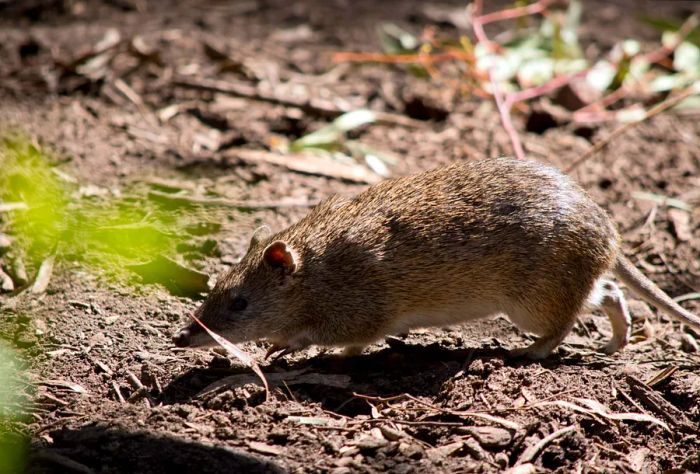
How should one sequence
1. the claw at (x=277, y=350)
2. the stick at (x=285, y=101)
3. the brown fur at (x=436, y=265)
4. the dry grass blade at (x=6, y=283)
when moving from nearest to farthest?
the brown fur at (x=436, y=265), the claw at (x=277, y=350), the dry grass blade at (x=6, y=283), the stick at (x=285, y=101)

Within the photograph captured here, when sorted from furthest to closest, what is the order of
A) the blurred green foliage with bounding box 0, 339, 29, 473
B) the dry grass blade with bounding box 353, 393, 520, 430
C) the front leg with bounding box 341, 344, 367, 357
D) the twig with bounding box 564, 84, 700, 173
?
the twig with bounding box 564, 84, 700, 173, the front leg with bounding box 341, 344, 367, 357, the dry grass blade with bounding box 353, 393, 520, 430, the blurred green foliage with bounding box 0, 339, 29, 473

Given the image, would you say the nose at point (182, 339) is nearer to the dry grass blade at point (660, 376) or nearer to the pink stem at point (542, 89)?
the dry grass blade at point (660, 376)

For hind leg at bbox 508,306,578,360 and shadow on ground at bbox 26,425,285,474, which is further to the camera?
hind leg at bbox 508,306,578,360

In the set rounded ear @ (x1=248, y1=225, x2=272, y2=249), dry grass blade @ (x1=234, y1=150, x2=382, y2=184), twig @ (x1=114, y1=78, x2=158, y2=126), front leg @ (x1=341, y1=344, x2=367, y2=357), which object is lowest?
front leg @ (x1=341, y1=344, x2=367, y2=357)

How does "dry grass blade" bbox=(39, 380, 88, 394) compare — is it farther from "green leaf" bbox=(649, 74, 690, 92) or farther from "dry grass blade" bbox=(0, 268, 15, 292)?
"green leaf" bbox=(649, 74, 690, 92)

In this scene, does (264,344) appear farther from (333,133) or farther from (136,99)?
(136,99)

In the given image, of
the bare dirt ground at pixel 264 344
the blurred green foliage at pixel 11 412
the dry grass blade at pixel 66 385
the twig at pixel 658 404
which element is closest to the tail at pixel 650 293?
the bare dirt ground at pixel 264 344

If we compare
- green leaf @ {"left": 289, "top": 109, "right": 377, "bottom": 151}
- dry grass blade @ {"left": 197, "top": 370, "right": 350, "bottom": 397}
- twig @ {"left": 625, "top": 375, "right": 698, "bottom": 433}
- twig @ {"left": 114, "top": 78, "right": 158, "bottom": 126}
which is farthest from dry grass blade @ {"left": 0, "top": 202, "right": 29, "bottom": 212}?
twig @ {"left": 625, "top": 375, "right": 698, "bottom": 433}

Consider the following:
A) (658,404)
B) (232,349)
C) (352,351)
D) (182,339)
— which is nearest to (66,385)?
(182,339)

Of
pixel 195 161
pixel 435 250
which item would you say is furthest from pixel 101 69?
pixel 435 250
